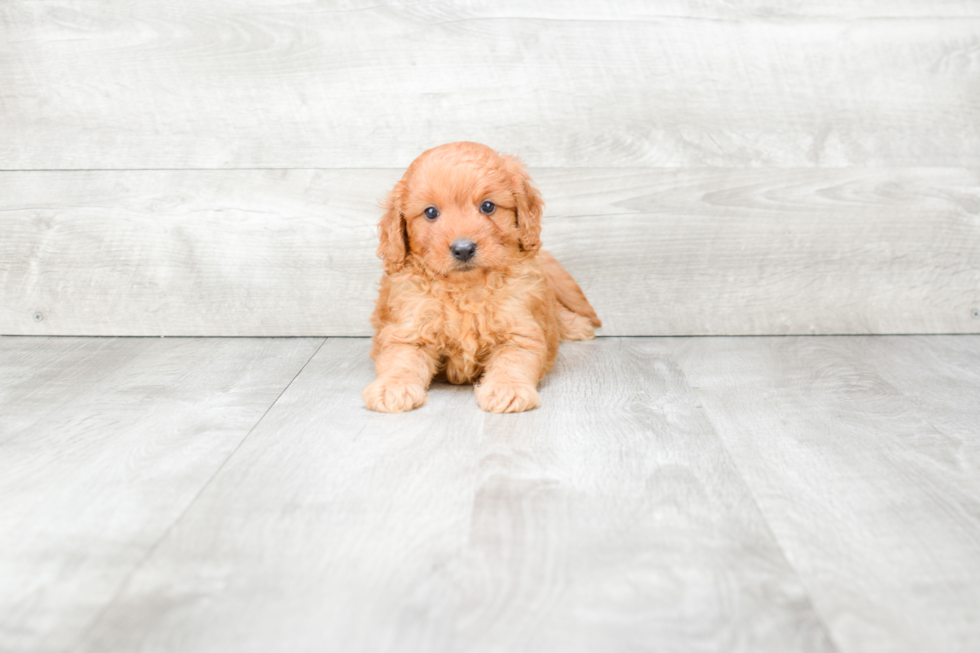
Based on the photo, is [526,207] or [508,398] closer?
[508,398]

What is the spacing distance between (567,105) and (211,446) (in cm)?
160

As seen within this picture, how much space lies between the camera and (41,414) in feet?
6.64

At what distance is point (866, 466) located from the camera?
5.53 feet

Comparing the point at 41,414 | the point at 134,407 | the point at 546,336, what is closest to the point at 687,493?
the point at 546,336

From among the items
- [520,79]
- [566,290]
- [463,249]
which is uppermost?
[520,79]

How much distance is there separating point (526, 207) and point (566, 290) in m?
0.61

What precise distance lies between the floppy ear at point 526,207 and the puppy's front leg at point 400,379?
0.41m

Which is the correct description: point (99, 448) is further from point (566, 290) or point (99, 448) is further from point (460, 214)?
point (566, 290)

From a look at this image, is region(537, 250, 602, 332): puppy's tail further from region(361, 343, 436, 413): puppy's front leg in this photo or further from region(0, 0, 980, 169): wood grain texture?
region(361, 343, 436, 413): puppy's front leg

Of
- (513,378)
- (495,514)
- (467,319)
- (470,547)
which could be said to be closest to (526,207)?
(467,319)

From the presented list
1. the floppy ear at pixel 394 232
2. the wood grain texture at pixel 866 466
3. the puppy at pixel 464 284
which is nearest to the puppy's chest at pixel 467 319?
the puppy at pixel 464 284

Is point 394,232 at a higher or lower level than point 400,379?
higher

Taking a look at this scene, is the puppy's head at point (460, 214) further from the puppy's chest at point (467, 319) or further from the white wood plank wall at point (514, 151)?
the white wood plank wall at point (514, 151)

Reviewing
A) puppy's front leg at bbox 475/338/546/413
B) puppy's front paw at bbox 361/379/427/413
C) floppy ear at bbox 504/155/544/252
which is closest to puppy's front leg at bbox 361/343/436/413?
puppy's front paw at bbox 361/379/427/413
